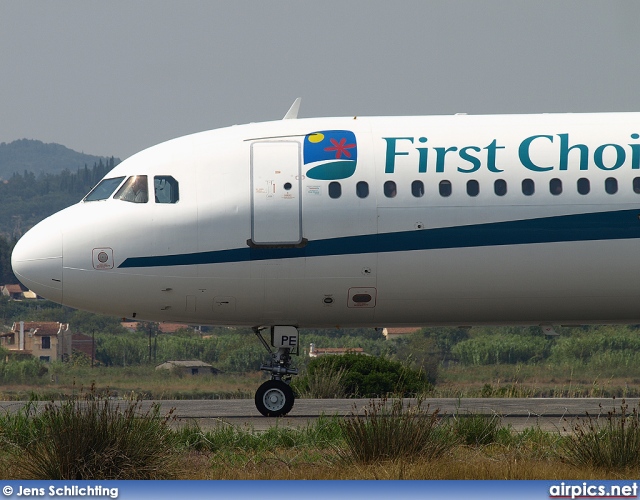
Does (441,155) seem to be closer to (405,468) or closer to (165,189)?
(165,189)

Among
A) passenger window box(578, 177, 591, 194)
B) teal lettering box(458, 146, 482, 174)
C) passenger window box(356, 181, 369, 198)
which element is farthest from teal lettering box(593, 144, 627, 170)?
passenger window box(356, 181, 369, 198)

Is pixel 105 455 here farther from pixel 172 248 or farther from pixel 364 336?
pixel 364 336

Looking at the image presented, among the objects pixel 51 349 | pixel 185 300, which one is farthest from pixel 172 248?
pixel 51 349

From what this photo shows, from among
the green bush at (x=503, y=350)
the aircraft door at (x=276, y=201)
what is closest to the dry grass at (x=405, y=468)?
the aircraft door at (x=276, y=201)

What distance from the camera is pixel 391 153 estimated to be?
60.8 ft

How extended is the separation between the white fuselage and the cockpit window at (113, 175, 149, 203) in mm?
74

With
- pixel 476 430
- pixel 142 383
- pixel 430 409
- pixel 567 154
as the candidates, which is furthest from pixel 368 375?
pixel 476 430

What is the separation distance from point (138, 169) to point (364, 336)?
60612 mm

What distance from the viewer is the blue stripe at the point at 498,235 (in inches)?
716

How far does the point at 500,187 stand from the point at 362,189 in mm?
2250

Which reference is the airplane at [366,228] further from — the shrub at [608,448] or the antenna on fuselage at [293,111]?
the shrub at [608,448]

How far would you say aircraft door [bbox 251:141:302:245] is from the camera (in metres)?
18.3

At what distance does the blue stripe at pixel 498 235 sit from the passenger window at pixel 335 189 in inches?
28.2

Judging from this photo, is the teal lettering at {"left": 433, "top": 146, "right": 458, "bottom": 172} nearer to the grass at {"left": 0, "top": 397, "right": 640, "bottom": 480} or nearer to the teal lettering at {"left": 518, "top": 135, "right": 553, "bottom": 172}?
the teal lettering at {"left": 518, "top": 135, "right": 553, "bottom": 172}
